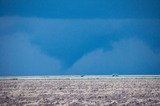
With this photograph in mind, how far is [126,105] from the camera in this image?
20.9 m

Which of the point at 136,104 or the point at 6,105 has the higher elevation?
the point at 6,105

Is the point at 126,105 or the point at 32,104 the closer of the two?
the point at 126,105

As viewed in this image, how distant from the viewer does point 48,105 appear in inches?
853

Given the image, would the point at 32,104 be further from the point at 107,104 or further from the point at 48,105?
the point at 107,104

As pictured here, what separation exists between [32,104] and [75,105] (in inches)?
160

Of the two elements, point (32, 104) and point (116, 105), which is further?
point (32, 104)

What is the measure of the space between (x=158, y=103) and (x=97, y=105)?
525cm

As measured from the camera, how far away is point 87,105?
21312 mm

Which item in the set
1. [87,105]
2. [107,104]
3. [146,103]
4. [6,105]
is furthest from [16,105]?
[146,103]

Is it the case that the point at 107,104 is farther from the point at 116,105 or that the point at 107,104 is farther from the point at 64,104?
the point at 64,104

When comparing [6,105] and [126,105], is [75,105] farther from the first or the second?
[6,105]

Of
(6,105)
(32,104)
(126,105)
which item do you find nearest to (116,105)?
(126,105)

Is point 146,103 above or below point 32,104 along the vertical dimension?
below

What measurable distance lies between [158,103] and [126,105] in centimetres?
300
